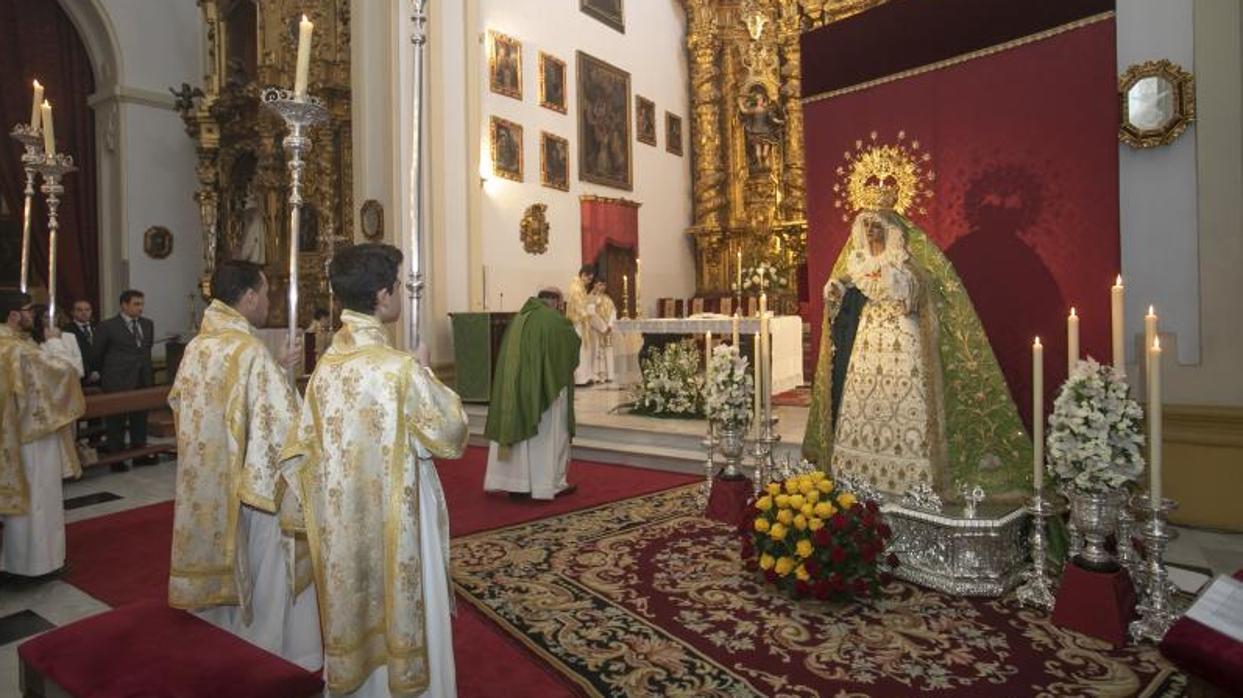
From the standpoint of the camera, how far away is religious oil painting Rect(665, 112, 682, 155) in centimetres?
1612

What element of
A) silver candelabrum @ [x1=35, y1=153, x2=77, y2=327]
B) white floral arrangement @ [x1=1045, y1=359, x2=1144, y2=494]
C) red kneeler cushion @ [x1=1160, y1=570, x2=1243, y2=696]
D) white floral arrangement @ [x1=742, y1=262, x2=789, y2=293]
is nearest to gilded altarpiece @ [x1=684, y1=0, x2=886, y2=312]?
white floral arrangement @ [x1=742, y1=262, x2=789, y2=293]

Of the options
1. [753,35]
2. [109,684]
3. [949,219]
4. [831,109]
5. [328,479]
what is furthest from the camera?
[753,35]

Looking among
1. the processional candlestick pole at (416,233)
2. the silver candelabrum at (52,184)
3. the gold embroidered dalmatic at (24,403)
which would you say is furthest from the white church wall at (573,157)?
the processional candlestick pole at (416,233)

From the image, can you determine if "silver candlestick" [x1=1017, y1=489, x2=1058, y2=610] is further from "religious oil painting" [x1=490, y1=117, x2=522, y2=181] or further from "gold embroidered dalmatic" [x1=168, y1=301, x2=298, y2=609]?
"religious oil painting" [x1=490, y1=117, x2=522, y2=181]

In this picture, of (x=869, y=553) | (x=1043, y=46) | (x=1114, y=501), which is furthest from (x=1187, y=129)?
(x=869, y=553)

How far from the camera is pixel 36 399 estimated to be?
4.72m

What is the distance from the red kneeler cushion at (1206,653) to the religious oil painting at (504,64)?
1141cm

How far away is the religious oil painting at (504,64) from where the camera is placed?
11906mm

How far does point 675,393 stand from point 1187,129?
217 inches

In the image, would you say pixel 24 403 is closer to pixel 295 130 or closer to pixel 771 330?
pixel 295 130

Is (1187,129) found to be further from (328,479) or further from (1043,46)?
(328,479)

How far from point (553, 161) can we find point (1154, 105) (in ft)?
30.3

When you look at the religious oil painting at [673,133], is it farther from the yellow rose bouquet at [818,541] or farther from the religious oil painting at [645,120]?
the yellow rose bouquet at [818,541]

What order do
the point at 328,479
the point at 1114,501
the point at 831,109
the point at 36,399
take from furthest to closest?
the point at 831,109 < the point at 36,399 < the point at 1114,501 < the point at 328,479
